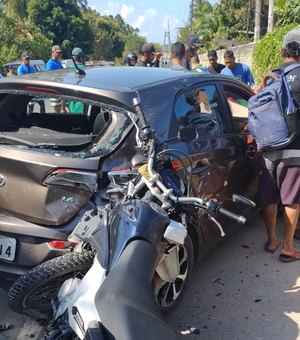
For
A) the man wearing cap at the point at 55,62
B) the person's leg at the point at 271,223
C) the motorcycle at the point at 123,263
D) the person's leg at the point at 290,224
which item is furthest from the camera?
the man wearing cap at the point at 55,62

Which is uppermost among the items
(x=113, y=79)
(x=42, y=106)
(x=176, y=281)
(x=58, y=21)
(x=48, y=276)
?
(x=58, y=21)

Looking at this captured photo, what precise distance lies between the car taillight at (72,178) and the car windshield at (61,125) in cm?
12

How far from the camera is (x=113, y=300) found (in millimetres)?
1734

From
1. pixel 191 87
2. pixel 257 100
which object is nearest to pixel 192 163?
pixel 191 87

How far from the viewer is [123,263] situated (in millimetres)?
1946

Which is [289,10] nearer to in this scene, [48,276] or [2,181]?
[2,181]

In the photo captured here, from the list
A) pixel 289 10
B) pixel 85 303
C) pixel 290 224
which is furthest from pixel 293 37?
pixel 289 10

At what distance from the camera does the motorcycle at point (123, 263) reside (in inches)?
68.2

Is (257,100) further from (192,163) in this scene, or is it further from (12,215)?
(12,215)

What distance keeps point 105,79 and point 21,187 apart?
1.01 m

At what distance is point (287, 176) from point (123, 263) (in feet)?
7.88

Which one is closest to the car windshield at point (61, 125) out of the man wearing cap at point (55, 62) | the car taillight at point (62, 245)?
the car taillight at point (62, 245)

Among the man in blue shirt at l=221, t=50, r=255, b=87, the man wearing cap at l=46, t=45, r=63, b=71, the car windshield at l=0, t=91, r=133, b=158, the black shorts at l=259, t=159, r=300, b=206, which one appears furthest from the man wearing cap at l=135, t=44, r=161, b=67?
the black shorts at l=259, t=159, r=300, b=206

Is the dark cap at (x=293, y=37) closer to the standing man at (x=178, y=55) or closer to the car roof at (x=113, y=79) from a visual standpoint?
the car roof at (x=113, y=79)
